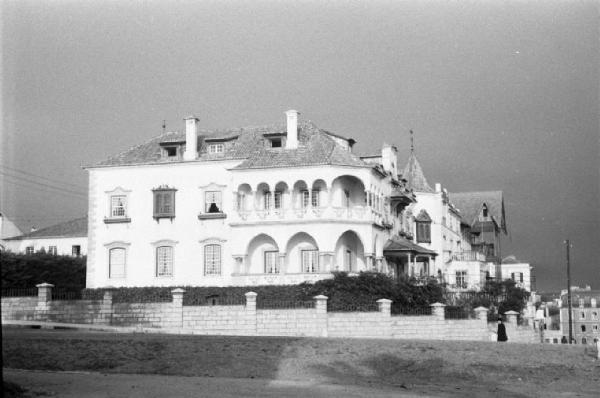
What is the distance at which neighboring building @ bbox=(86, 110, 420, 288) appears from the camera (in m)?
49.8

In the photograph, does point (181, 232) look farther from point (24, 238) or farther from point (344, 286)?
point (24, 238)

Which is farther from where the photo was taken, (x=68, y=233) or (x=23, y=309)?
Answer: (x=68, y=233)

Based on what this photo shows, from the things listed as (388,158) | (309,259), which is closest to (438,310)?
(309,259)

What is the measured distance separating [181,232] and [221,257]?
310 centimetres

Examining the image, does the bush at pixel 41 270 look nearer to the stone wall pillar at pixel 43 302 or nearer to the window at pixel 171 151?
the stone wall pillar at pixel 43 302

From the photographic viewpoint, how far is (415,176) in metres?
72.3

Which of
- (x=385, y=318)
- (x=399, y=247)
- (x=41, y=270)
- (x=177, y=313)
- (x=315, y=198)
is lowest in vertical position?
(x=385, y=318)

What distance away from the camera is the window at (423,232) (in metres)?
67.9

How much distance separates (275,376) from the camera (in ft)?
82.0

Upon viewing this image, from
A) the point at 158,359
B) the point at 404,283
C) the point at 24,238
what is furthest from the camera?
the point at 24,238

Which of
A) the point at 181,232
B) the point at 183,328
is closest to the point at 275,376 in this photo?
the point at 183,328

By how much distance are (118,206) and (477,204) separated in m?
51.8

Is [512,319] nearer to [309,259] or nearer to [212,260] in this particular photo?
[309,259]

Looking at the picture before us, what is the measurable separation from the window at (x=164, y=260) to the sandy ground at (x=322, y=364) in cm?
2083
